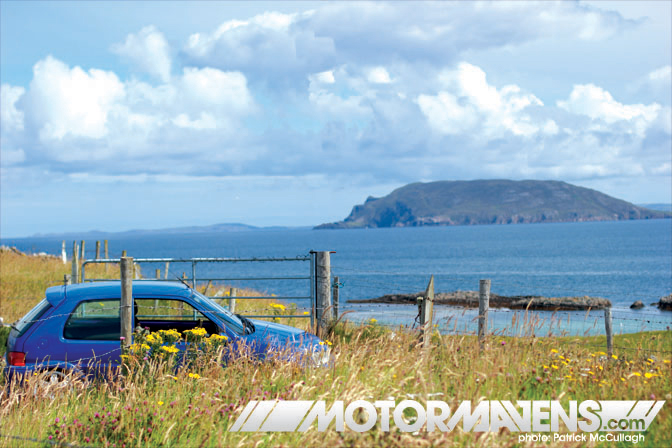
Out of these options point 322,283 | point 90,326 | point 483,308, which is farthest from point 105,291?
point 483,308

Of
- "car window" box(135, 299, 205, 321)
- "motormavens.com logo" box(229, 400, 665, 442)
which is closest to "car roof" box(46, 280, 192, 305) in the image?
"car window" box(135, 299, 205, 321)

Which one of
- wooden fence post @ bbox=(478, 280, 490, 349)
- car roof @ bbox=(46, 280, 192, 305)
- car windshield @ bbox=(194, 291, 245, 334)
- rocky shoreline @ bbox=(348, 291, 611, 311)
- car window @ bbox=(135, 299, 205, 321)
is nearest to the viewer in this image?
car roof @ bbox=(46, 280, 192, 305)

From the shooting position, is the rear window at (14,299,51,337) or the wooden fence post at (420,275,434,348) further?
the wooden fence post at (420,275,434,348)

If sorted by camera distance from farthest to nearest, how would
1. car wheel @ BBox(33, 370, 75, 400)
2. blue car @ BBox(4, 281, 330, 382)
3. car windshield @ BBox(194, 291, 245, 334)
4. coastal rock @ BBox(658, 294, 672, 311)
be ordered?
coastal rock @ BBox(658, 294, 672, 311), car windshield @ BBox(194, 291, 245, 334), blue car @ BBox(4, 281, 330, 382), car wheel @ BBox(33, 370, 75, 400)

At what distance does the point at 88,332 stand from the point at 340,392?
4.13 metres

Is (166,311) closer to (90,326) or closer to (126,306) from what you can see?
(90,326)

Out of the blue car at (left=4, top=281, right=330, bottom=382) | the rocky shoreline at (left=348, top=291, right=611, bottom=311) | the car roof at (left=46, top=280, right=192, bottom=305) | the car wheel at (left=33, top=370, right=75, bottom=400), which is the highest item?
the car roof at (left=46, top=280, right=192, bottom=305)

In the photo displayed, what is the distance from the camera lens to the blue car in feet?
27.0

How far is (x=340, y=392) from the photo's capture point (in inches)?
246

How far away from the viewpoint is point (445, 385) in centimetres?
621

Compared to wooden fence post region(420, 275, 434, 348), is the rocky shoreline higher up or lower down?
lower down

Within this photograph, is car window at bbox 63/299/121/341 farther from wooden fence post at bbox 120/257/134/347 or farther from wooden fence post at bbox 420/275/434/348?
wooden fence post at bbox 420/275/434/348

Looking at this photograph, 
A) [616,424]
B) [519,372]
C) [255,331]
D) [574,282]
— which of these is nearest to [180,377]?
[255,331]

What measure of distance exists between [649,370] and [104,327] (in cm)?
669
